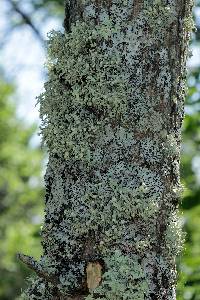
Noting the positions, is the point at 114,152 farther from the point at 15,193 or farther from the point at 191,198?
the point at 15,193

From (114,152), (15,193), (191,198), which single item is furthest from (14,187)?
(114,152)

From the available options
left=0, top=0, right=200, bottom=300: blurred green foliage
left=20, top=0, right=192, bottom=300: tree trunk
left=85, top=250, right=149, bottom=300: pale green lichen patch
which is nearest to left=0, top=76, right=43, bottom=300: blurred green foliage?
left=0, top=0, right=200, bottom=300: blurred green foliage

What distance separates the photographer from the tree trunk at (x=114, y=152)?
5.83 feet

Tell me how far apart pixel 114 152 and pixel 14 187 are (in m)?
17.0

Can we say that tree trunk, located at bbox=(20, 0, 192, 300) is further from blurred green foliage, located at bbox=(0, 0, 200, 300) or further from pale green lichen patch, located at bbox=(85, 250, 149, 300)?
blurred green foliage, located at bbox=(0, 0, 200, 300)

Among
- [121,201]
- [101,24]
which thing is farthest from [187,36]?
[121,201]

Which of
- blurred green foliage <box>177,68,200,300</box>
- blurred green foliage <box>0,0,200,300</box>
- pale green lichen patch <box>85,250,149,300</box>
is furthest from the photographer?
blurred green foliage <box>0,0,200,300</box>

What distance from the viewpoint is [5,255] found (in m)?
17.9

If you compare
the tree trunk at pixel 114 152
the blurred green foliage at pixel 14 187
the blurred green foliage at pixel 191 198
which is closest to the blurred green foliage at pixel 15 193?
the blurred green foliage at pixel 14 187

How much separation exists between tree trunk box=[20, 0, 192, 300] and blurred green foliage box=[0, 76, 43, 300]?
→ 13.8 meters

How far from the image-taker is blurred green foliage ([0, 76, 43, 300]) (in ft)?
55.7

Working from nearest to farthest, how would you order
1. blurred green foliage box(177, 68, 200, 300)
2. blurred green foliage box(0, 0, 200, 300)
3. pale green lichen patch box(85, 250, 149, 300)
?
1. pale green lichen patch box(85, 250, 149, 300)
2. blurred green foliage box(177, 68, 200, 300)
3. blurred green foliage box(0, 0, 200, 300)

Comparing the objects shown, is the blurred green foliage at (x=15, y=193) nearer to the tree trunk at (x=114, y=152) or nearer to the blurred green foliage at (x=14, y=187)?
the blurred green foliage at (x=14, y=187)

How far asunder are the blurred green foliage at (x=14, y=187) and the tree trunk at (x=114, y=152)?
1385 centimetres
